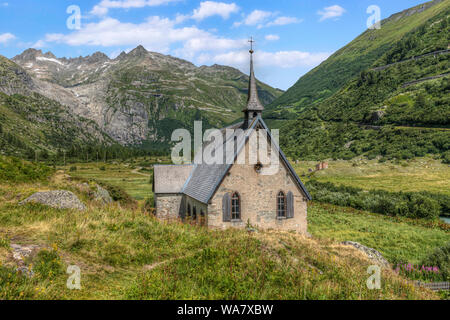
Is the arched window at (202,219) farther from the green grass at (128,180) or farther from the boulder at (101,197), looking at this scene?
the green grass at (128,180)

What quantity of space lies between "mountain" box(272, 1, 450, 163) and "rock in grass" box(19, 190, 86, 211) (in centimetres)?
8002

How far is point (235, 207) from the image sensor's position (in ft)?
77.6

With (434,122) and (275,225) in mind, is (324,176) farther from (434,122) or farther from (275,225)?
(275,225)

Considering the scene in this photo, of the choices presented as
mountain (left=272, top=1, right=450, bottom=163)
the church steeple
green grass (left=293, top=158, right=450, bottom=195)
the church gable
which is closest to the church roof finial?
the church steeple

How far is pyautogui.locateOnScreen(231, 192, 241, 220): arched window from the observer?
77.5 feet

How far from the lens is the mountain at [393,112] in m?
85.5

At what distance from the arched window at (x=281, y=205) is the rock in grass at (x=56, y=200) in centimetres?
1483

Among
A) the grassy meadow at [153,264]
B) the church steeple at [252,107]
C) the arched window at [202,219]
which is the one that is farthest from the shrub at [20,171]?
the church steeple at [252,107]

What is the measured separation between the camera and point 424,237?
30109 mm

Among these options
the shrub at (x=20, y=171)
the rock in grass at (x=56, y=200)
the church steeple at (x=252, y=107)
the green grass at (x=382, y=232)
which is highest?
the church steeple at (x=252, y=107)

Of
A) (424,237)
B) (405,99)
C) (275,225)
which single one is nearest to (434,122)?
(405,99)

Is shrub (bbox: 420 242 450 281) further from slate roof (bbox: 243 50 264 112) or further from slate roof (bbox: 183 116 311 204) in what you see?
slate roof (bbox: 243 50 264 112)
